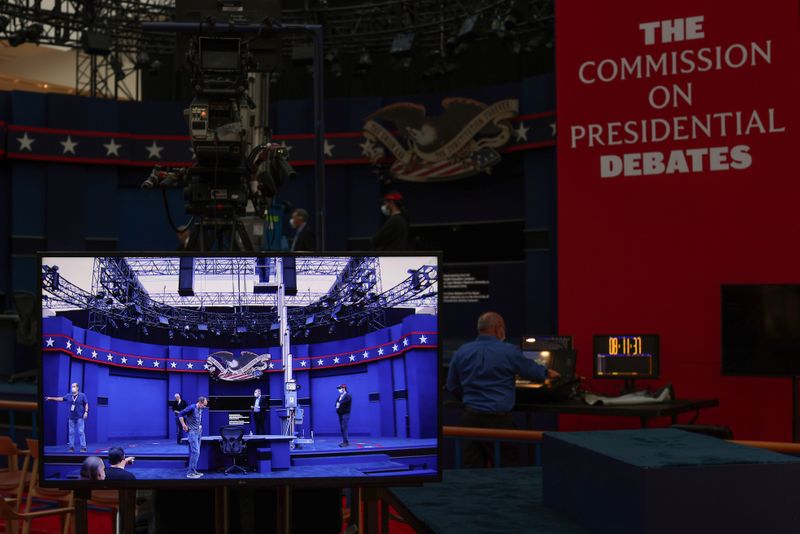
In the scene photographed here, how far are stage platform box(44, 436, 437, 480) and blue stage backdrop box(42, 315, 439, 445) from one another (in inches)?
0.7

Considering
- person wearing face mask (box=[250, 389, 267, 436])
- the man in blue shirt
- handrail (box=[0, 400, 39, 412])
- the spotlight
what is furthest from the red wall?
the spotlight

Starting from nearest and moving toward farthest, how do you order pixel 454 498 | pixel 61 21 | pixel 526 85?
pixel 454 498 → pixel 526 85 → pixel 61 21

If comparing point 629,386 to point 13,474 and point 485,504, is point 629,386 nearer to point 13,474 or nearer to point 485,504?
point 13,474

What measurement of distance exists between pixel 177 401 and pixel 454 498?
26.6 inches

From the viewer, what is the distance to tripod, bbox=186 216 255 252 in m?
3.66

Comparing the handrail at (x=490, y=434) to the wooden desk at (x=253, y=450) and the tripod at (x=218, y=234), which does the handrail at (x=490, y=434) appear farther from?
the wooden desk at (x=253, y=450)

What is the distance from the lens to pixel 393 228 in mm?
8156

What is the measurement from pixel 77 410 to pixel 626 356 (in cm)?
455

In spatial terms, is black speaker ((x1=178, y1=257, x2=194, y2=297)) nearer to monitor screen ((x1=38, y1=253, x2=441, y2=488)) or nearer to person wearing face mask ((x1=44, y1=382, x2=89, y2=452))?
monitor screen ((x1=38, y1=253, x2=441, y2=488))

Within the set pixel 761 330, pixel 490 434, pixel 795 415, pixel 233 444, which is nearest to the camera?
pixel 233 444

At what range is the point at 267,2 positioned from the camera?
3693mm

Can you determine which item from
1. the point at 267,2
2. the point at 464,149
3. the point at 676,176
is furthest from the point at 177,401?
the point at 464,149

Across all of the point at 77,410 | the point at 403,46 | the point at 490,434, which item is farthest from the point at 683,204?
the point at 403,46

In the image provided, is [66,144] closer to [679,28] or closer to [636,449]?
[679,28]
